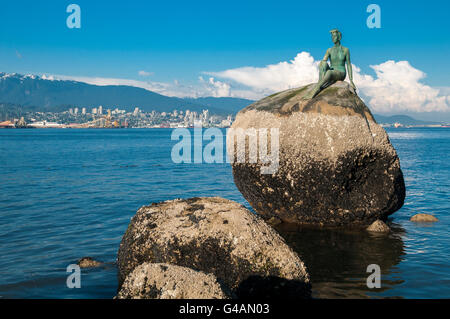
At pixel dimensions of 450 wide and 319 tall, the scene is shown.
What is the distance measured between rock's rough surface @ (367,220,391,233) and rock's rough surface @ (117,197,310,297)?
25.1 ft

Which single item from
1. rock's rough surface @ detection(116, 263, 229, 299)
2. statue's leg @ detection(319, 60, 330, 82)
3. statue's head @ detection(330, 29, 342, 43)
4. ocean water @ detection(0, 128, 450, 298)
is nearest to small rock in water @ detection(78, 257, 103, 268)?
ocean water @ detection(0, 128, 450, 298)

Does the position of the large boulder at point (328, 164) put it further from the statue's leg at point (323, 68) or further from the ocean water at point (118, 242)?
the ocean water at point (118, 242)

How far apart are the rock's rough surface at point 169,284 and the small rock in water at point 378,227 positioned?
10168 mm

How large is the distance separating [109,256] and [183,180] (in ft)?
59.5

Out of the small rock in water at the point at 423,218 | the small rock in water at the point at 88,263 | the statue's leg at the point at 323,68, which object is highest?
the statue's leg at the point at 323,68

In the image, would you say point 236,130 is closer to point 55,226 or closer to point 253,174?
point 253,174

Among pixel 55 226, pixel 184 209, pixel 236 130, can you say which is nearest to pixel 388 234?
pixel 236 130

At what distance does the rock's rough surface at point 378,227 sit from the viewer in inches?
586

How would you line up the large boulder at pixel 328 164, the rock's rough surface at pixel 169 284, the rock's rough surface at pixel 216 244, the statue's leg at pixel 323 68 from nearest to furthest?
the rock's rough surface at pixel 169 284 < the rock's rough surface at pixel 216 244 < the large boulder at pixel 328 164 < the statue's leg at pixel 323 68

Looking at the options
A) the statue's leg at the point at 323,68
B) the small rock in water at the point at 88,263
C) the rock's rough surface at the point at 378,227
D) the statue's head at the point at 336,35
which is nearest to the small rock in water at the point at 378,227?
the rock's rough surface at the point at 378,227

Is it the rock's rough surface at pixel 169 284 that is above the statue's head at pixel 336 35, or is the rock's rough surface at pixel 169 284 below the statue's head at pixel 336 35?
below

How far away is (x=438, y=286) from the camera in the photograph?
9.96 metres

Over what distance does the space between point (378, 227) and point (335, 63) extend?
251 inches

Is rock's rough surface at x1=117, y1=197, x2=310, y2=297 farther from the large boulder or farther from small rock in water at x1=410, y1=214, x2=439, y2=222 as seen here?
small rock in water at x1=410, y1=214, x2=439, y2=222
